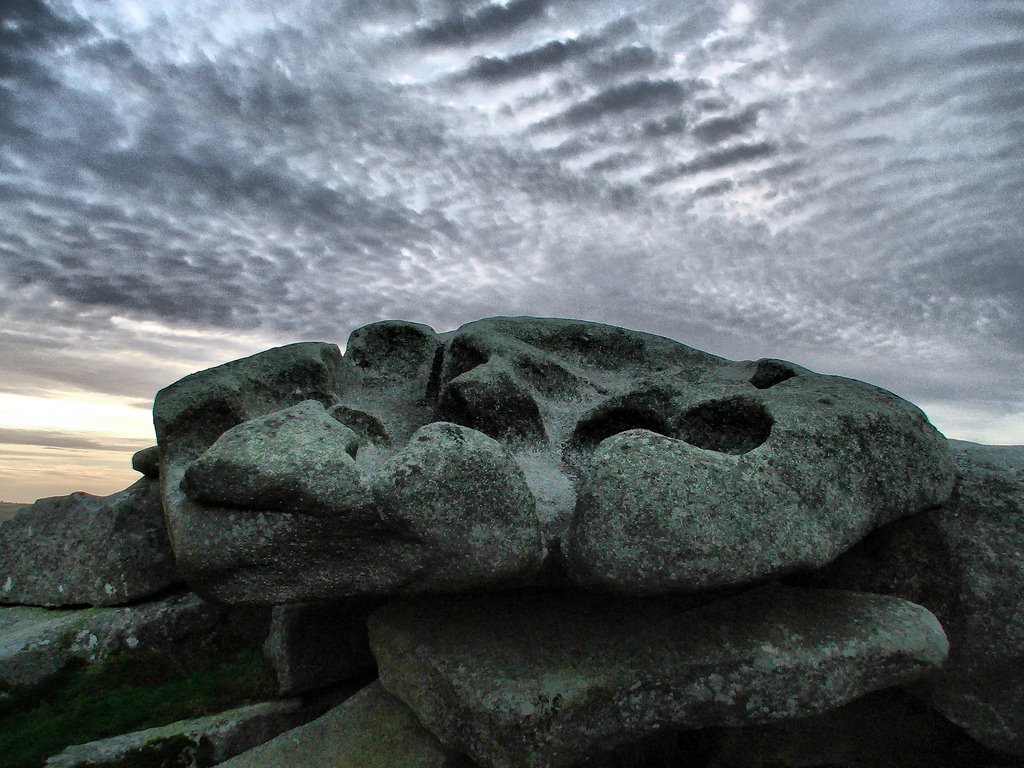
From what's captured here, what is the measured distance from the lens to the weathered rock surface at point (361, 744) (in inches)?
238

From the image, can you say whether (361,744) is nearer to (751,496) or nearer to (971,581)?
(751,496)

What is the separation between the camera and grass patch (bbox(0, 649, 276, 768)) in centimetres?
693

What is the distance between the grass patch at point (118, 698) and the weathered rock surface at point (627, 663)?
236 centimetres

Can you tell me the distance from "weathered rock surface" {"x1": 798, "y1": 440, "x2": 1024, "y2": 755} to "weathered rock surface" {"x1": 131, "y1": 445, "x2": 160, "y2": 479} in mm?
7467

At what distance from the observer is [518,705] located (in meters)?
5.45

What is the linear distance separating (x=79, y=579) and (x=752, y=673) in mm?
7460

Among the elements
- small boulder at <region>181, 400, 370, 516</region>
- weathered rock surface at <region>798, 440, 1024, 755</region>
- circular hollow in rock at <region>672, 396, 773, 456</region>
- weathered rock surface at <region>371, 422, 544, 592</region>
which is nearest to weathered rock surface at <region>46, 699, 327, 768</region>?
small boulder at <region>181, 400, 370, 516</region>

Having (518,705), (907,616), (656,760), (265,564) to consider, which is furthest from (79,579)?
(907,616)

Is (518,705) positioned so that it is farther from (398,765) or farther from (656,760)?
(656,760)

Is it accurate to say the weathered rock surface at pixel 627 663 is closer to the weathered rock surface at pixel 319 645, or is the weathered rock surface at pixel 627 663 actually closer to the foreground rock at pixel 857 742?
the foreground rock at pixel 857 742

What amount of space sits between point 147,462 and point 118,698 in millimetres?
2874

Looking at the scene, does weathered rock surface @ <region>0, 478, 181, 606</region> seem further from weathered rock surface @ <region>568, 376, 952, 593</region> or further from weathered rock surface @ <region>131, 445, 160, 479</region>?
weathered rock surface @ <region>568, 376, 952, 593</region>

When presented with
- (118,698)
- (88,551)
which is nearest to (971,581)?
(118,698)

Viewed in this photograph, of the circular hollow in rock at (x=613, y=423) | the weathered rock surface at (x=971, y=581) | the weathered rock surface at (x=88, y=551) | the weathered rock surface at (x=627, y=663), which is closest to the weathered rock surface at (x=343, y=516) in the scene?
the weathered rock surface at (x=627, y=663)
